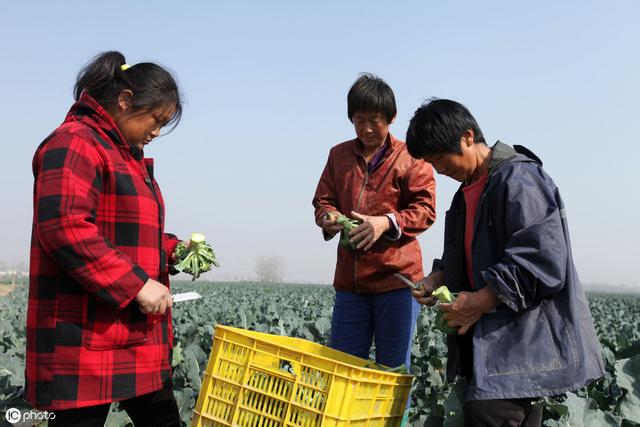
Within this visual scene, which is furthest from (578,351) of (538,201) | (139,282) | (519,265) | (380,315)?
(139,282)

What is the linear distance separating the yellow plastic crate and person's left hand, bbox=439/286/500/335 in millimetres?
270

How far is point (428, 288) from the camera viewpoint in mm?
2631

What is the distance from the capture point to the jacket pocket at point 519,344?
6.96 feet

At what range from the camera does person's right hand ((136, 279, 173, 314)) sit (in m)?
2.27

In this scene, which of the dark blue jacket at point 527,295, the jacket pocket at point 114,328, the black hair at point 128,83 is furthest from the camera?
the black hair at point 128,83

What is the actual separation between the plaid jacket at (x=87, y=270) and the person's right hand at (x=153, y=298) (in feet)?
0.12

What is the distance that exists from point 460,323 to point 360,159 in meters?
1.35

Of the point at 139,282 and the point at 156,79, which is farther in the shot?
the point at 156,79

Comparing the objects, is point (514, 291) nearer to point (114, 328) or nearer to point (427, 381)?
point (114, 328)

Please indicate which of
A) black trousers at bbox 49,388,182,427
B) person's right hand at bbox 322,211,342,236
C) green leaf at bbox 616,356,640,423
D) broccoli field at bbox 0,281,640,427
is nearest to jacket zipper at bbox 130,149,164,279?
black trousers at bbox 49,388,182,427

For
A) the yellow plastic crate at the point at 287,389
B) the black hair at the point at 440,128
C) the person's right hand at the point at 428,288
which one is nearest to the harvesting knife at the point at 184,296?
the yellow plastic crate at the point at 287,389

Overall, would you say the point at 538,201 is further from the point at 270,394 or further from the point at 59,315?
the point at 59,315

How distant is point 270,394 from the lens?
2.04 m

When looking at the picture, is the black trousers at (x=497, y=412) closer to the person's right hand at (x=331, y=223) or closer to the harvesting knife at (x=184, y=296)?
the harvesting knife at (x=184, y=296)
